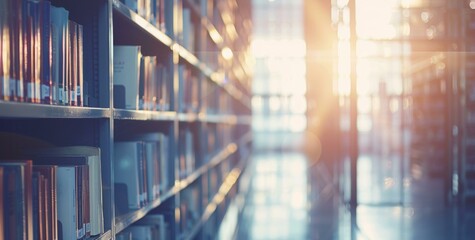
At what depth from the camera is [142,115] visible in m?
2.44

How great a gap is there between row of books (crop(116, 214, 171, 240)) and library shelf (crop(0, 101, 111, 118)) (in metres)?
0.85

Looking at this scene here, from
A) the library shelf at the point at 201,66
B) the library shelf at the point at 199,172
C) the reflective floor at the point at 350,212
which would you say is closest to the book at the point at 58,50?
the library shelf at the point at 201,66

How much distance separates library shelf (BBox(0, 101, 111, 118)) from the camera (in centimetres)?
122

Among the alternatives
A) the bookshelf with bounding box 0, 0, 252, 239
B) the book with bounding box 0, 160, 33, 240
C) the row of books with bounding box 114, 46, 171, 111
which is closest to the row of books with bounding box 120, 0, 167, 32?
the bookshelf with bounding box 0, 0, 252, 239

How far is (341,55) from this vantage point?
297 inches

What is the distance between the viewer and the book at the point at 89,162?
1.72 meters

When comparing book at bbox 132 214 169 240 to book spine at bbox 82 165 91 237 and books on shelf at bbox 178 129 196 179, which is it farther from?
book spine at bbox 82 165 91 237

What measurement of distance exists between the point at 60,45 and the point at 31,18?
0.63 feet

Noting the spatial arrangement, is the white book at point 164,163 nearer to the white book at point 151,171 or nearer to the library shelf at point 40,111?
the white book at point 151,171

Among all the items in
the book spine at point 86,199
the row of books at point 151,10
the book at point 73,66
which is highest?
the row of books at point 151,10

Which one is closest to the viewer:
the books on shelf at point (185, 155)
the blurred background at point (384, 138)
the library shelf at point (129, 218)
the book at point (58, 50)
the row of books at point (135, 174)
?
the book at point (58, 50)

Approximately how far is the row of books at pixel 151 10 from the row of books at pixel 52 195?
756 millimetres

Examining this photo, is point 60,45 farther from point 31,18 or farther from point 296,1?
point 296,1

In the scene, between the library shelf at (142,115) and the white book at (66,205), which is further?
the library shelf at (142,115)
